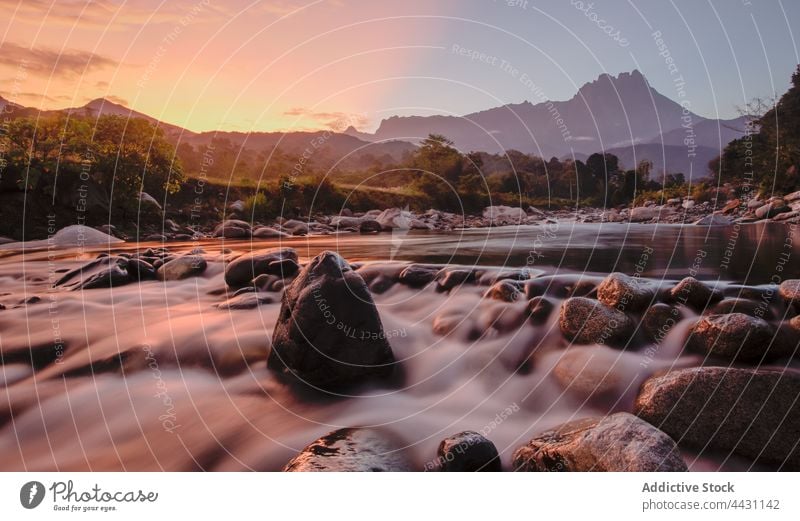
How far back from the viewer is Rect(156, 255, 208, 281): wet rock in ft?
16.8

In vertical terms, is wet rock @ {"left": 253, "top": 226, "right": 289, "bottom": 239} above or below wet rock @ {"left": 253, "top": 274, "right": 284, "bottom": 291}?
above

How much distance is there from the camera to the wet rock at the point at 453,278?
4777mm

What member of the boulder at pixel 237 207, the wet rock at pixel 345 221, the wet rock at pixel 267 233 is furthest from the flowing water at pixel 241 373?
the wet rock at pixel 345 221

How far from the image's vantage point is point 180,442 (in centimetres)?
309

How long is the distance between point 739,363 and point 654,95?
10.4 feet

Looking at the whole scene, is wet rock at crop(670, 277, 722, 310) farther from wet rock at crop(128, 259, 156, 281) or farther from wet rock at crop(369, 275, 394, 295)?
wet rock at crop(128, 259, 156, 281)

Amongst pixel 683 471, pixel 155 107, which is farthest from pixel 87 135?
pixel 683 471

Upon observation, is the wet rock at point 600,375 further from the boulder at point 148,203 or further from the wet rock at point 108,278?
the boulder at point 148,203

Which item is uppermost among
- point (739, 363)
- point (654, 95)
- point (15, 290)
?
point (654, 95)

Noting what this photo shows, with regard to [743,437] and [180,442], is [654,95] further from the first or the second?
[180,442]

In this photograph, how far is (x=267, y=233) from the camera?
6.70 meters

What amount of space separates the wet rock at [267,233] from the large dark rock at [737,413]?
5.04 metres

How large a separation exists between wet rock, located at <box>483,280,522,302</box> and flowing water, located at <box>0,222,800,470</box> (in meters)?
0.08

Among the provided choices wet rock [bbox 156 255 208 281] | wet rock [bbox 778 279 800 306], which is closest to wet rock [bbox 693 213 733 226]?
wet rock [bbox 778 279 800 306]
